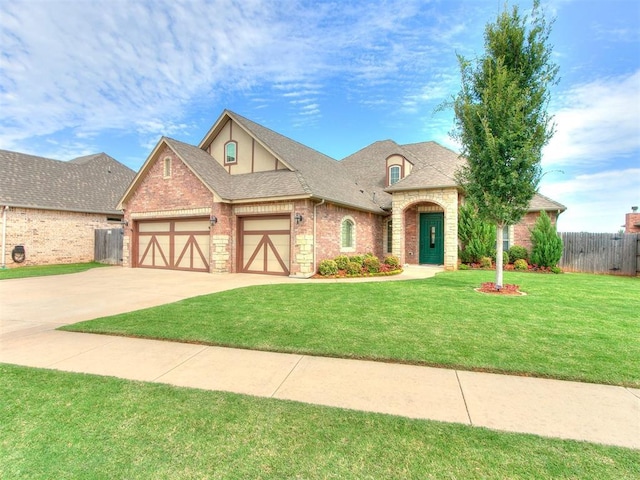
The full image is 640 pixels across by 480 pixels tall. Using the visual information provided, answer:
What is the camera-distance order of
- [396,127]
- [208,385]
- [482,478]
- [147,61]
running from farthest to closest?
[396,127] → [147,61] → [208,385] → [482,478]

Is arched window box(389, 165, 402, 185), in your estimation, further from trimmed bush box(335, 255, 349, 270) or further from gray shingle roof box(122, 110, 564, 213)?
trimmed bush box(335, 255, 349, 270)

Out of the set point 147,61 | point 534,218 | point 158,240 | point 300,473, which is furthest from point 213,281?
point 534,218

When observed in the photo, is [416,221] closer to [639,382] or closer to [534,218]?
[534,218]

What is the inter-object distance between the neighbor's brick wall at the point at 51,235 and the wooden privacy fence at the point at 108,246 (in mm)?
428

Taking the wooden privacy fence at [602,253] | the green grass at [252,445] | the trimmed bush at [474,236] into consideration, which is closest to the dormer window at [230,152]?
→ the trimmed bush at [474,236]

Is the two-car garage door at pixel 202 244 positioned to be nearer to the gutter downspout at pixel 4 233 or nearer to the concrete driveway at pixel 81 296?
the concrete driveway at pixel 81 296

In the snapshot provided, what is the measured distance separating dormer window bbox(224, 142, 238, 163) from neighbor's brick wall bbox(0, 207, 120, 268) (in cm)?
1120

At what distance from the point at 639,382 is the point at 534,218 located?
15.1 meters

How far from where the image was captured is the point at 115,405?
309 centimetres

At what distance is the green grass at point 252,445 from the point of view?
2213 mm

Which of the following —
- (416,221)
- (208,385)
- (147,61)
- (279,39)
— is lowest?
(208,385)

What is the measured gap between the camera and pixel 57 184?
782 inches

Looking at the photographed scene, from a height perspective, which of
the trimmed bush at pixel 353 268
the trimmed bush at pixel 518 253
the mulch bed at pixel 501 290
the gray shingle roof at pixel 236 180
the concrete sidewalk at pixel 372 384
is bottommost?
the concrete sidewalk at pixel 372 384

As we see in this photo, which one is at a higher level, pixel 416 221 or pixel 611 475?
pixel 416 221
